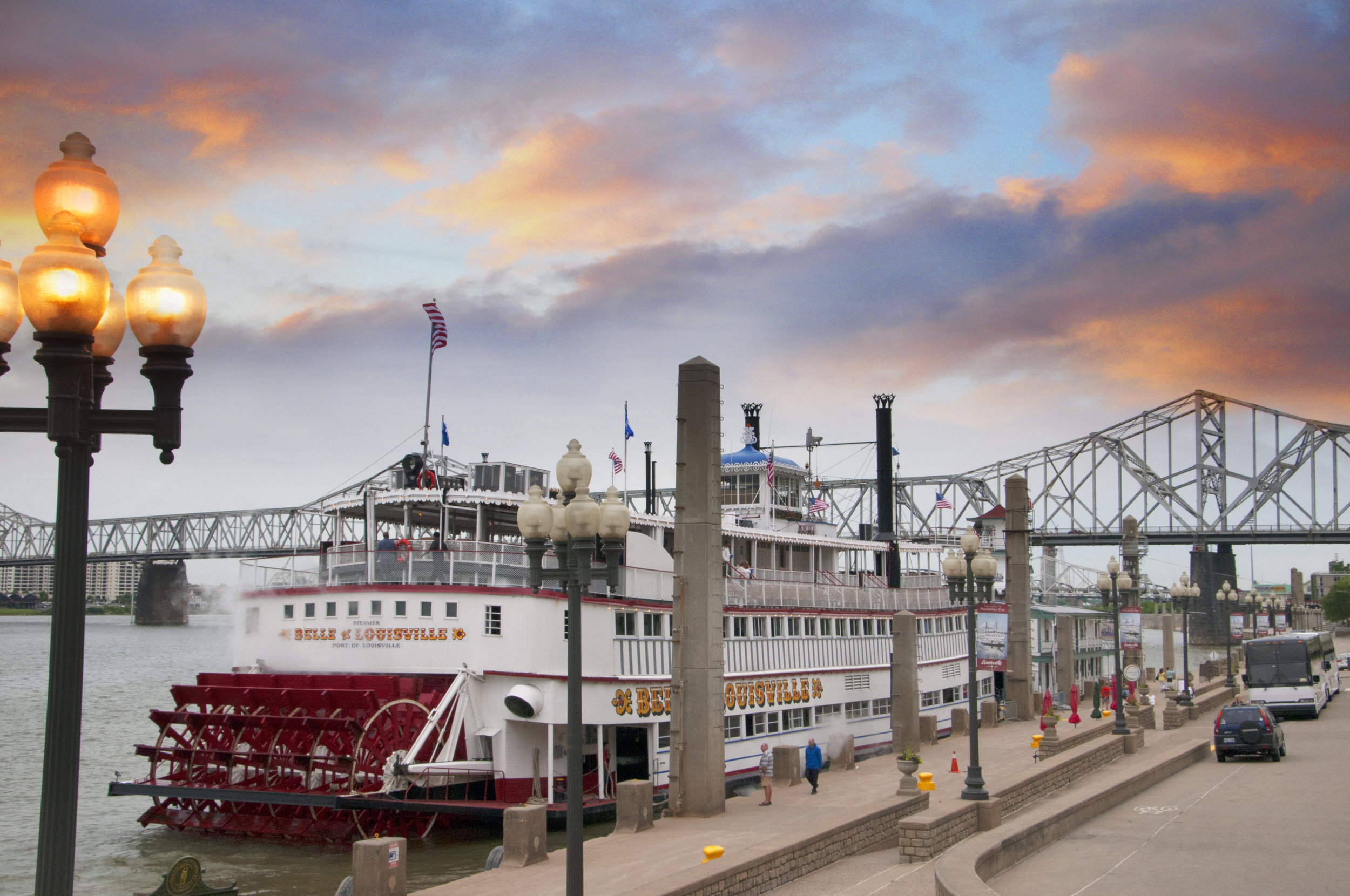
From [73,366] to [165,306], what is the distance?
492 millimetres

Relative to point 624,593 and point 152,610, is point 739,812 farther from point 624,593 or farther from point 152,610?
point 152,610

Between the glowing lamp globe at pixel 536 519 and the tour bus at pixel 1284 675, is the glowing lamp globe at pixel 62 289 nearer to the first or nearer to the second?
the glowing lamp globe at pixel 536 519

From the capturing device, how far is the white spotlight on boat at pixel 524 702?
74.1 feet

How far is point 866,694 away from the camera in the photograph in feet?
116

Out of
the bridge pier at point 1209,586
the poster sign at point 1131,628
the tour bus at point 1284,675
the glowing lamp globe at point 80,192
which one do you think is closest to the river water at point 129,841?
the glowing lamp globe at point 80,192

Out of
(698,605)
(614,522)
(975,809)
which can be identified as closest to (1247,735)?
(975,809)

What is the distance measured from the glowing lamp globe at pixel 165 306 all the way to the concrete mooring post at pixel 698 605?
15559mm

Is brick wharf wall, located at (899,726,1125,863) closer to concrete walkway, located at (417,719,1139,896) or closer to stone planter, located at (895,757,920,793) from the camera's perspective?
concrete walkway, located at (417,719,1139,896)

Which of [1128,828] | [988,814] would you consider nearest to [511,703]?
[988,814]

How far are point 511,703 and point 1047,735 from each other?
524 inches

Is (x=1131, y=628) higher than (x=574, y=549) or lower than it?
lower

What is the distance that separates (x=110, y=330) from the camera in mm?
6430

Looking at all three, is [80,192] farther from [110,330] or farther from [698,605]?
[698,605]

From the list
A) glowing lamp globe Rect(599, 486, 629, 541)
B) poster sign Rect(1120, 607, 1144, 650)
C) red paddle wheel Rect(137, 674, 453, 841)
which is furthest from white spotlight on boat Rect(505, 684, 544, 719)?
poster sign Rect(1120, 607, 1144, 650)
